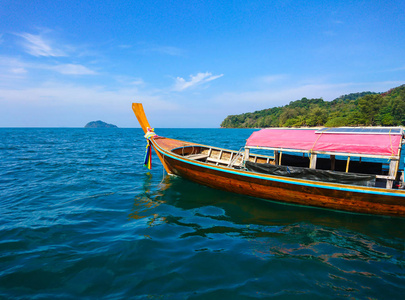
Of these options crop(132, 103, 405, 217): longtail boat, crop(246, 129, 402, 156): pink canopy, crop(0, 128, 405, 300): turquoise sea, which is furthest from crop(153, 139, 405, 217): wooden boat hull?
crop(246, 129, 402, 156): pink canopy

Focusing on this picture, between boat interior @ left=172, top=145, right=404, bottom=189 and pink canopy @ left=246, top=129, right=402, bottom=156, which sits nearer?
pink canopy @ left=246, top=129, right=402, bottom=156

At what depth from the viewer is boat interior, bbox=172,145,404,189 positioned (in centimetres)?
828

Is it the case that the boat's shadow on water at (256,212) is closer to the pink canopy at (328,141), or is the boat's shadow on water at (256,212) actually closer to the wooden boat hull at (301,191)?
the wooden boat hull at (301,191)

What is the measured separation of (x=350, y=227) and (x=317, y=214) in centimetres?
122

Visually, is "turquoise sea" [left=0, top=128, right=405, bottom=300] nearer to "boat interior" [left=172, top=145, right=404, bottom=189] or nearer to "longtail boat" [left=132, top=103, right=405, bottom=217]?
"longtail boat" [left=132, top=103, right=405, bottom=217]

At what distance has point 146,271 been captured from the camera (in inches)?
210

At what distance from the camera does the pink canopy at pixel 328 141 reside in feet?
25.7

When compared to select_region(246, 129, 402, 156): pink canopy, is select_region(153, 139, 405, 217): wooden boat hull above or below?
below

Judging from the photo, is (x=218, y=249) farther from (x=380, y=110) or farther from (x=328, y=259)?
(x=380, y=110)

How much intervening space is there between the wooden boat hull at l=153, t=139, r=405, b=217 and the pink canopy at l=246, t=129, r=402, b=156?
1.42 meters

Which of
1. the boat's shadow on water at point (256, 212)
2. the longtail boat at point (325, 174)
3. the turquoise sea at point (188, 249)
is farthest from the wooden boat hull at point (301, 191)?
the turquoise sea at point (188, 249)

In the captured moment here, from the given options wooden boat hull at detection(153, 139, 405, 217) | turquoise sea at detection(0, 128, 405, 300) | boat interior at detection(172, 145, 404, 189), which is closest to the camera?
turquoise sea at detection(0, 128, 405, 300)

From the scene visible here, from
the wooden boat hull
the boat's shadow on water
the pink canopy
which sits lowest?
the boat's shadow on water

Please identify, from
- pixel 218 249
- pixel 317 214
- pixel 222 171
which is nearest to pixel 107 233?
pixel 218 249
